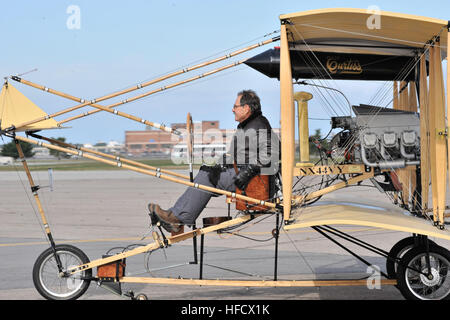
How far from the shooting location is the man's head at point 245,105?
5773 millimetres

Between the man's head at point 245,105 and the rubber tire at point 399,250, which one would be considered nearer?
the man's head at point 245,105

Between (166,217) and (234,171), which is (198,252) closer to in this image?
(166,217)

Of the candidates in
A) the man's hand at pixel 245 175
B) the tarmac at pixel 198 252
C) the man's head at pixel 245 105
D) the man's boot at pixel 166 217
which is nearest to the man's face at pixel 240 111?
the man's head at pixel 245 105

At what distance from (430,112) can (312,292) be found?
8.37ft

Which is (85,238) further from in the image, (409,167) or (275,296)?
(409,167)

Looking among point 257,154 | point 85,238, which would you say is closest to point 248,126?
point 257,154

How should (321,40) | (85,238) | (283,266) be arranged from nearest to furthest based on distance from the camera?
(321,40) → (283,266) → (85,238)

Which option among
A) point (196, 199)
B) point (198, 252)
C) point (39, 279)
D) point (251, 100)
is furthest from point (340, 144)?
point (39, 279)

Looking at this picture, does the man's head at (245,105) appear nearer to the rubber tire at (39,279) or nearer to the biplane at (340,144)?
the biplane at (340,144)

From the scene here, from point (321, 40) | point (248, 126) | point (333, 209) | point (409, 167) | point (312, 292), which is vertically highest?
point (321, 40)

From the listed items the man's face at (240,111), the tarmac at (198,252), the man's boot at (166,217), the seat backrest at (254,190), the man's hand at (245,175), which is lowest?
the tarmac at (198,252)

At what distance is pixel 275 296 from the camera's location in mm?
6113

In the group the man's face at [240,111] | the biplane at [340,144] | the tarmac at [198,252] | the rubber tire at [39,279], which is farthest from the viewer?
the tarmac at [198,252]

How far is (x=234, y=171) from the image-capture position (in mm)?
5586
